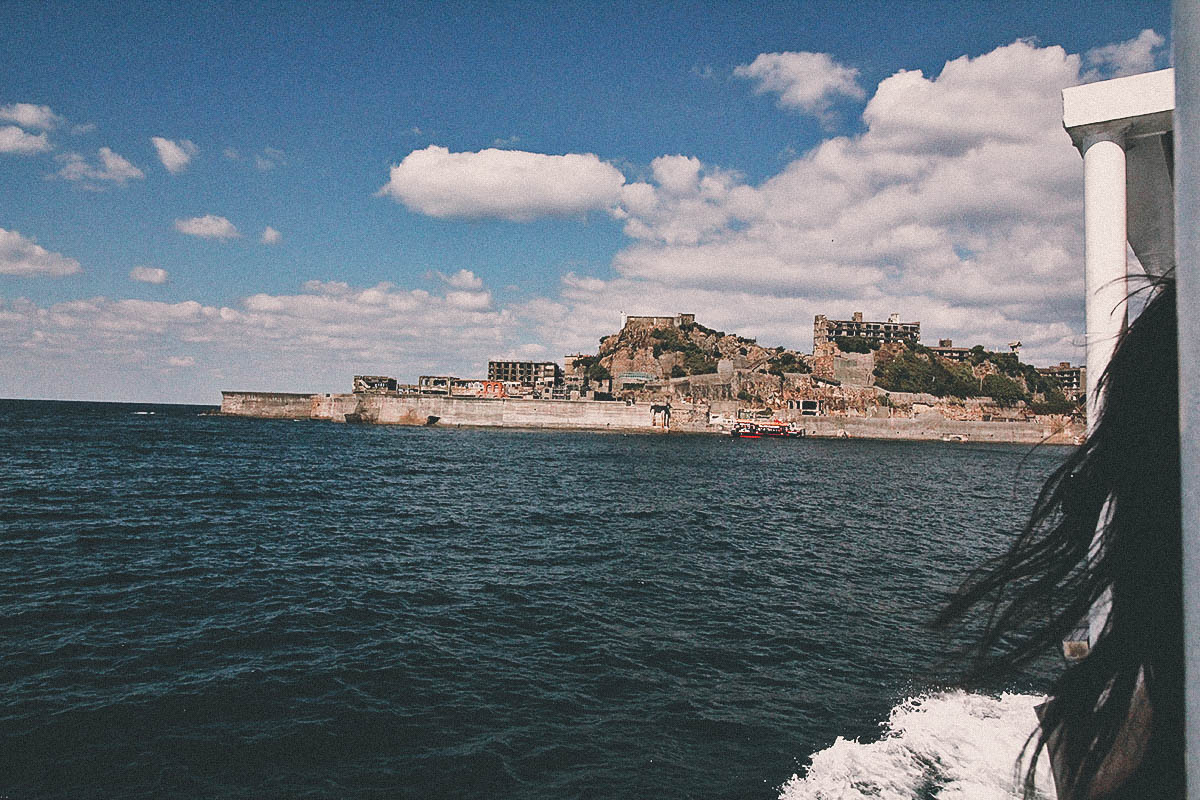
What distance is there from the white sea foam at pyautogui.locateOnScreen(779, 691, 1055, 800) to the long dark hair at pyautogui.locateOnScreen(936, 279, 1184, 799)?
855cm

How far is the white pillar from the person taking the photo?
0.80 m

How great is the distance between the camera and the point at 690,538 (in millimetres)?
27469

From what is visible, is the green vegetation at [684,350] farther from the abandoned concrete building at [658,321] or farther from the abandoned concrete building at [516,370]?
the abandoned concrete building at [516,370]

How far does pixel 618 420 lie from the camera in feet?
434

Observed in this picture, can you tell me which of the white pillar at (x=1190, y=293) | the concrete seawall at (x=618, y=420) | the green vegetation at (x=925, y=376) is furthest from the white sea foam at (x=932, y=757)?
the green vegetation at (x=925, y=376)

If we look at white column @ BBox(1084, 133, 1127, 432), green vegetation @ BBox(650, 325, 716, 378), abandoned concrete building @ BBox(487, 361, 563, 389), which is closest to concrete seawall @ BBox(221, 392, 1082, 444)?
green vegetation @ BBox(650, 325, 716, 378)

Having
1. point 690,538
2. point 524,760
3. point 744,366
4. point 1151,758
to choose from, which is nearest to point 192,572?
point 524,760

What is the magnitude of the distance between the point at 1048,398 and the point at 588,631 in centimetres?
17553

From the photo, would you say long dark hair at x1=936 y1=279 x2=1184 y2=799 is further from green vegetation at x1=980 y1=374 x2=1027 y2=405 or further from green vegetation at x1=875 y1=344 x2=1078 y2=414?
green vegetation at x1=980 y1=374 x2=1027 y2=405

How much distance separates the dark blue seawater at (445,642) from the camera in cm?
991

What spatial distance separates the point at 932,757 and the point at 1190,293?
12.0 metres

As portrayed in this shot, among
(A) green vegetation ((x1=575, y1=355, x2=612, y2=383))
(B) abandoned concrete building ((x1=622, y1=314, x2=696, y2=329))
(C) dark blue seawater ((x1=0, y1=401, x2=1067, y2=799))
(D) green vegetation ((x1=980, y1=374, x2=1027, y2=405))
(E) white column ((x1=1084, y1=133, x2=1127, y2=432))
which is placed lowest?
(C) dark blue seawater ((x1=0, y1=401, x2=1067, y2=799))

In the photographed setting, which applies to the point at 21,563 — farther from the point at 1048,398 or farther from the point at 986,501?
the point at 1048,398

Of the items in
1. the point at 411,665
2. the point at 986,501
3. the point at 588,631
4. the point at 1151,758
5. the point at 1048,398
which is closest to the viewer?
the point at 1151,758
